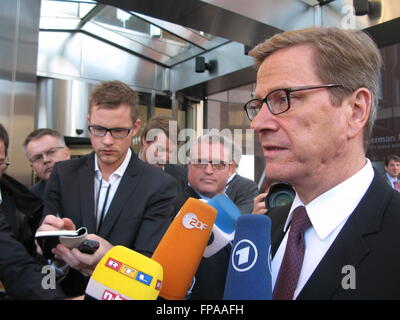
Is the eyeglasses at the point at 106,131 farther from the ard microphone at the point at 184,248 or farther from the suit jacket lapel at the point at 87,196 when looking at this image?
the ard microphone at the point at 184,248

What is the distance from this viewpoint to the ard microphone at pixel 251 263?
79cm

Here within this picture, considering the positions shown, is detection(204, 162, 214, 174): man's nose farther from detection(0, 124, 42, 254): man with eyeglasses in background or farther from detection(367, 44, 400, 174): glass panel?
detection(367, 44, 400, 174): glass panel

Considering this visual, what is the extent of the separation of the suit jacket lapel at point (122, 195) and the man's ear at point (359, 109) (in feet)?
3.49

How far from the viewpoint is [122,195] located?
1718mm

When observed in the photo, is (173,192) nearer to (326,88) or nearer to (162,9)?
(326,88)

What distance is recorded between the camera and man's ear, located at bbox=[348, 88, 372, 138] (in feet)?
3.11

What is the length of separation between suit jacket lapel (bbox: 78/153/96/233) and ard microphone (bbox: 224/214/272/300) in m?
0.99

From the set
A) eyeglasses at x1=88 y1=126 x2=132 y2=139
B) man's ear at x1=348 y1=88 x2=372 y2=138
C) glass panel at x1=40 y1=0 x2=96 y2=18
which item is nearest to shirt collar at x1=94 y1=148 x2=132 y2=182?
eyeglasses at x1=88 y1=126 x2=132 y2=139

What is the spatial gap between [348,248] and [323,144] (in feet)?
0.84

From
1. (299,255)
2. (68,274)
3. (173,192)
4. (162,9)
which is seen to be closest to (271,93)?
(299,255)

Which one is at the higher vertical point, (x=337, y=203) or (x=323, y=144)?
(x=323, y=144)

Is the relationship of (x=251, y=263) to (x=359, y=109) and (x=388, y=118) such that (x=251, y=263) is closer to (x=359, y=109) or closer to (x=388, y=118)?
(x=359, y=109)

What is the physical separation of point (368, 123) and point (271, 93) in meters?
0.28

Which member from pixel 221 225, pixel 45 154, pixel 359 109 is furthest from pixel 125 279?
pixel 45 154
